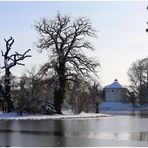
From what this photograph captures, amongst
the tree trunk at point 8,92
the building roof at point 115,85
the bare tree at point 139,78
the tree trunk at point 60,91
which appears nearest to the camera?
the tree trunk at point 8,92

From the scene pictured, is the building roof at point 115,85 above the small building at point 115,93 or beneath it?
above

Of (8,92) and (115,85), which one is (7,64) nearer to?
(8,92)

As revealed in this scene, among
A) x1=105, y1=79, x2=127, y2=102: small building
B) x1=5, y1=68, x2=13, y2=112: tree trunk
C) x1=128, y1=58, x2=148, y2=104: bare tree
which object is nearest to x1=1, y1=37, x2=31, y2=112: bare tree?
x1=5, y1=68, x2=13, y2=112: tree trunk

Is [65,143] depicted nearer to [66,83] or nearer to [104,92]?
[66,83]

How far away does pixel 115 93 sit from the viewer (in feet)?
474

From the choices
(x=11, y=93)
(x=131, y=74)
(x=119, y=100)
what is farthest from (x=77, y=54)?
(x=119, y=100)

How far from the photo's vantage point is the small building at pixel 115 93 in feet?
461

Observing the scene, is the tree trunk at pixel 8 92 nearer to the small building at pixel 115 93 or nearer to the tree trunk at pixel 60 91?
the tree trunk at pixel 60 91

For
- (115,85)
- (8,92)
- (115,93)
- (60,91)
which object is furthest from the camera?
(115,85)

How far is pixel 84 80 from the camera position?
51.8m

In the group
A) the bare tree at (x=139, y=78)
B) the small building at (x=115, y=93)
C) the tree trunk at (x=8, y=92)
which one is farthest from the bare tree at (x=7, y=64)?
the small building at (x=115, y=93)

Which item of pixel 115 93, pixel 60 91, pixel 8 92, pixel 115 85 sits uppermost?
pixel 115 85

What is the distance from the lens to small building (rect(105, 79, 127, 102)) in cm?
14046

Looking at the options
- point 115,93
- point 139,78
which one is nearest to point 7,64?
point 139,78
